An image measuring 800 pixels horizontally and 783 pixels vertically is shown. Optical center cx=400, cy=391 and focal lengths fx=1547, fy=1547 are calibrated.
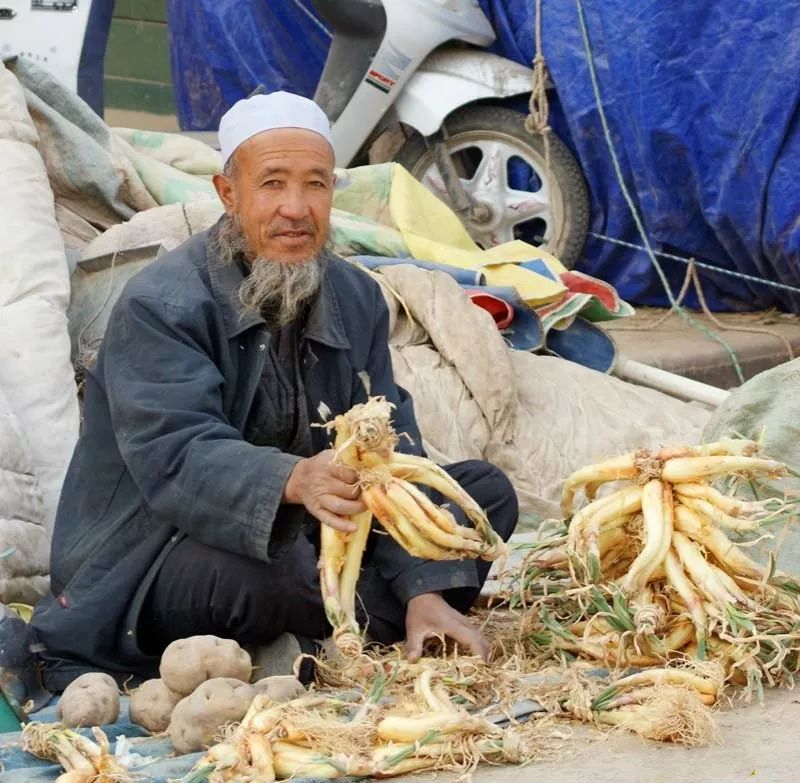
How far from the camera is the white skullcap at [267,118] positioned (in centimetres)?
347

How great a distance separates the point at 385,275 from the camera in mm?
5488

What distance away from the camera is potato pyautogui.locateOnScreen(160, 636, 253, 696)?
294 cm

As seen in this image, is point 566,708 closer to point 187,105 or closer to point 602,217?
point 602,217

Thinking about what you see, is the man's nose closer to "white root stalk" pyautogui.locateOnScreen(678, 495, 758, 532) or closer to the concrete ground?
"white root stalk" pyautogui.locateOnScreen(678, 495, 758, 532)

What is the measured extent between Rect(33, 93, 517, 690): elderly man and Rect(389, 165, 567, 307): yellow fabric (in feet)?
7.55

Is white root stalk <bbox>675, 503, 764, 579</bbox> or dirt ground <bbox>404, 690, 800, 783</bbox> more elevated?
white root stalk <bbox>675, 503, 764, 579</bbox>

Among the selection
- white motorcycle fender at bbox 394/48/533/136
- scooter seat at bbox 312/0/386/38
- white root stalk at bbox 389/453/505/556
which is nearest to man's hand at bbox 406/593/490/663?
white root stalk at bbox 389/453/505/556

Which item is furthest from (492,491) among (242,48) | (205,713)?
(242,48)

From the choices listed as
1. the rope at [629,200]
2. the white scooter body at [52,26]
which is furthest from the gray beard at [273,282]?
the white scooter body at [52,26]

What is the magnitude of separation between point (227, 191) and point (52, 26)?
13.5 feet

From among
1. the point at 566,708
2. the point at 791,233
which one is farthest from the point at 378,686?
the point at 791,233

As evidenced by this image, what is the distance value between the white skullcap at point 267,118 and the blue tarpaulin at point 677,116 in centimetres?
360

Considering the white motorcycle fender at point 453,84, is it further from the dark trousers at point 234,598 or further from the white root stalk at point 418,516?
the white root stalk at point 418,516

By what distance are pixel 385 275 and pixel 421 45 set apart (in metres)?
2.04
